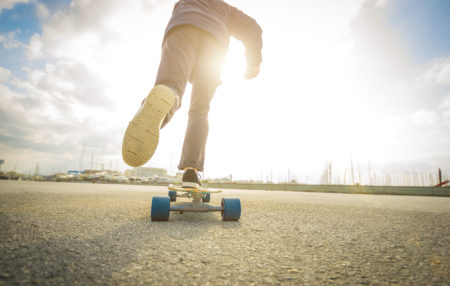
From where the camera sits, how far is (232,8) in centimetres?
248

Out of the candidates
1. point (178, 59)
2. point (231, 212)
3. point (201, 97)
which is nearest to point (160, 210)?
point (231, 212)

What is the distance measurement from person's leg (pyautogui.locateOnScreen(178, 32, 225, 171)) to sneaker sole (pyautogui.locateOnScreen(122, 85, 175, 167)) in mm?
387

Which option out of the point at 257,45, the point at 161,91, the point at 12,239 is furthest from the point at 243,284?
the point at 257,45

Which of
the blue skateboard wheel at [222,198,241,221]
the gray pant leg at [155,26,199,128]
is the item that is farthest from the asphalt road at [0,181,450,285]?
the gray pant leg at [155,26,199,128]

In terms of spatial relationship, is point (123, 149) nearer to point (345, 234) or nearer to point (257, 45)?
point (345, 234)

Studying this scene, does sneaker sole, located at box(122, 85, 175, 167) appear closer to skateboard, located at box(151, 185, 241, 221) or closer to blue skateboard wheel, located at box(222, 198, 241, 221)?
skateboard, located at box(151, 185, 241, 221)

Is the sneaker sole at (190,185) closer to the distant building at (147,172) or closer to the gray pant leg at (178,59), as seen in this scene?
the gray pant leg at (178,59)

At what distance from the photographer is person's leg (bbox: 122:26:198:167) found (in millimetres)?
1509

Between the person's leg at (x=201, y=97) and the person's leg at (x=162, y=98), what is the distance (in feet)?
0.39

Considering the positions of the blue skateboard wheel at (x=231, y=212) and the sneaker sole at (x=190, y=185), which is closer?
the blue skateboard wheel at (x=231, y=212)

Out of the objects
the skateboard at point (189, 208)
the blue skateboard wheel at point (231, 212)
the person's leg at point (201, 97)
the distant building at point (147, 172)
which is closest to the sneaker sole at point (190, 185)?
the skateboard at point (189, 208)

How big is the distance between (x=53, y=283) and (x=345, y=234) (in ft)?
4.54

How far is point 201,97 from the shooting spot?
2.06 meters

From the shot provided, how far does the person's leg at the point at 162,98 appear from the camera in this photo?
1509mm
